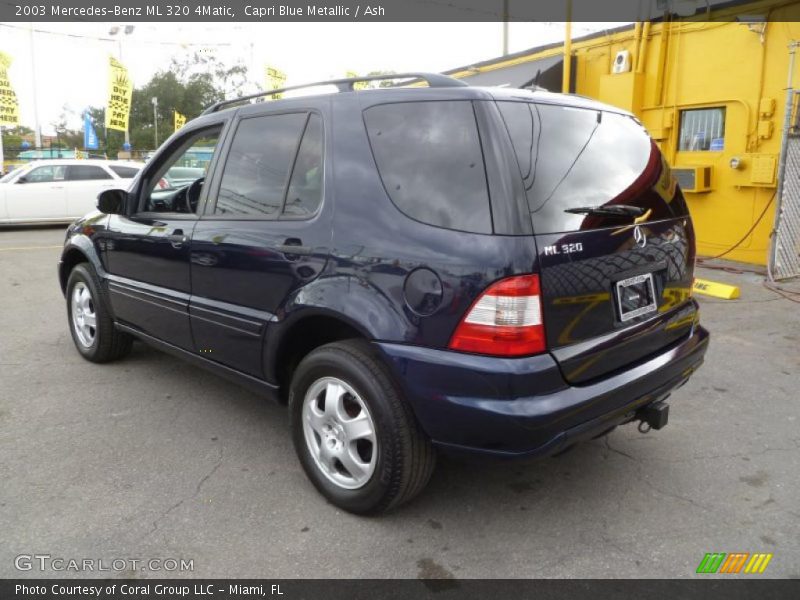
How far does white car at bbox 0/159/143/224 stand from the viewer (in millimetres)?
13867

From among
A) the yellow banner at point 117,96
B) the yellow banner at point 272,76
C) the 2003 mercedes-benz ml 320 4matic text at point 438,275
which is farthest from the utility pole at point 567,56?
the yellow banner at point 117,96

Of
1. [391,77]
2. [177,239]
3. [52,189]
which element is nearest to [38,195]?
[52,189]

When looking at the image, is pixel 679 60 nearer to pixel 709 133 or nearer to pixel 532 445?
pixel 709 133

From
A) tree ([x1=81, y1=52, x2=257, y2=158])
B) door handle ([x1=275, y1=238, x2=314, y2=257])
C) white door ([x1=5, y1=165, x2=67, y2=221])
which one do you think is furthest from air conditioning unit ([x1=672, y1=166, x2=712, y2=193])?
tree ([x1=81, y1=52, x2=257, y2=158])

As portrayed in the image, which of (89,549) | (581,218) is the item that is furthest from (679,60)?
(89,549)

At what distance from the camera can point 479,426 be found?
2312 mm

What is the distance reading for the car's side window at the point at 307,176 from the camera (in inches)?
114

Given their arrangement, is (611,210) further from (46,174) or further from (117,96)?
(117,96)

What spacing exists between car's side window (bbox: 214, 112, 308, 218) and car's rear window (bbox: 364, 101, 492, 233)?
0.58 m

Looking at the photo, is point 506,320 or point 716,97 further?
point 716,97

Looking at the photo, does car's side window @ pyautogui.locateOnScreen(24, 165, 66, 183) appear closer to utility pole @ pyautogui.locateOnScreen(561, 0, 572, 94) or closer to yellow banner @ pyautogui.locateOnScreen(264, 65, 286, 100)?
yellow banner @ pyautogui.locateOnScreen(264, 65, 286, 100)

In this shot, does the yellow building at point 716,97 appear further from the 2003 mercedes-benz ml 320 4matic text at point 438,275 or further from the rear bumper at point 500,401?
the rear bumper at point 500,401

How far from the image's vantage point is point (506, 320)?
7.44ft

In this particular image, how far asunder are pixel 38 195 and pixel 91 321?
11.2m
